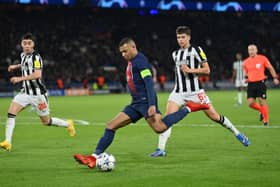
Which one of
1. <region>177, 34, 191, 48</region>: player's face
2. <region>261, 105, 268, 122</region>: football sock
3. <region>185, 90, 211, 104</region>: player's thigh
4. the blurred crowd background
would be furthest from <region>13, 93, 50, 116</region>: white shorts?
the blurred crowd background

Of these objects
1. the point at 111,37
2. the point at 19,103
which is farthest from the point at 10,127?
the point at 111,37

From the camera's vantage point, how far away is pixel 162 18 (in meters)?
56.7

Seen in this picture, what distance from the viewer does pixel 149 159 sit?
36.2 ft

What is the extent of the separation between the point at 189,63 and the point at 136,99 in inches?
86.2

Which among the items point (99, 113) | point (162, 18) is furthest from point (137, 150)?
point (162, 18)

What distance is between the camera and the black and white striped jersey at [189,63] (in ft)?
39.0

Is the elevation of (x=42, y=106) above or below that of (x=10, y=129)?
above

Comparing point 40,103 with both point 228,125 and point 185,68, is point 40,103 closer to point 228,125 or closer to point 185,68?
point 185,68

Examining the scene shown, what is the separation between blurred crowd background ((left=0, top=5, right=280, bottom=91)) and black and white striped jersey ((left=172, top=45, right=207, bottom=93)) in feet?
105

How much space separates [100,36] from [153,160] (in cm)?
4285

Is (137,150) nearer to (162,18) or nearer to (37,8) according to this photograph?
(37,8)

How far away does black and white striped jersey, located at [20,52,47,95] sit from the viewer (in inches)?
509

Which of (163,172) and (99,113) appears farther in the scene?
(99,113)

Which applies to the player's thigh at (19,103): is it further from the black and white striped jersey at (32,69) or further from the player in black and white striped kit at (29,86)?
the black and white striped jersey at (32,69)
